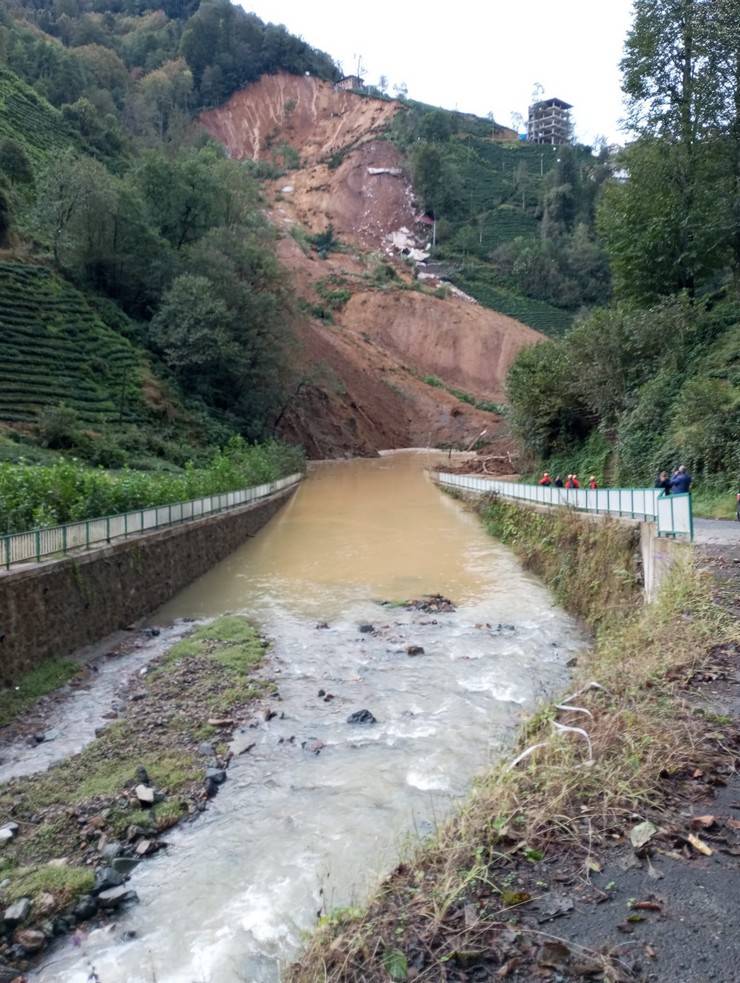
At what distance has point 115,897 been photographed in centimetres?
541

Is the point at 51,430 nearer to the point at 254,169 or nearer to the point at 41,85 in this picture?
the point at 41,85

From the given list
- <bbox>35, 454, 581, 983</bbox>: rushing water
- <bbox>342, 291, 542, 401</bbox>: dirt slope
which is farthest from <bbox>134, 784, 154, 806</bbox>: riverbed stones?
A: <bbox>342, 291, 542, 401</bbox>: dirt slope

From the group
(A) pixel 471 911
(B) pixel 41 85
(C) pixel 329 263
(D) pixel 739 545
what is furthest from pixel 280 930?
(B) pixel 41 85

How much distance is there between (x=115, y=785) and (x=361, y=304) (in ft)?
267

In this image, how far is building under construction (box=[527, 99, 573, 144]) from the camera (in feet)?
497

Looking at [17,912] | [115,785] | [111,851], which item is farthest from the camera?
[115,785]

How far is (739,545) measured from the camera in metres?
10.9

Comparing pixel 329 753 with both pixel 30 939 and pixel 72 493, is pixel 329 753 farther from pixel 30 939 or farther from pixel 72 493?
pixel 72 493

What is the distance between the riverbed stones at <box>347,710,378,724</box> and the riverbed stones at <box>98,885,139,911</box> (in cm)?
375

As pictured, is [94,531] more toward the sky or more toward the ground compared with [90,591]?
more toward the sky

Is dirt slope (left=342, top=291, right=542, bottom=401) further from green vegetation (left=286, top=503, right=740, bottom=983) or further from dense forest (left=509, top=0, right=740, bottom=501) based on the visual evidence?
green vegetation (left=286, top=503, right=740, bottom=983)

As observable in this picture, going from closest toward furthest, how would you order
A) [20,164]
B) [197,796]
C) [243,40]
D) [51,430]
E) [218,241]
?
[197,796]
[51,430]
[218,241]
[20,164]
[243,40]

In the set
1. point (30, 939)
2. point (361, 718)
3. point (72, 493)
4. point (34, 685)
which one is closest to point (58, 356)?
point (72, 493)

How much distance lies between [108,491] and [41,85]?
8630 cm
